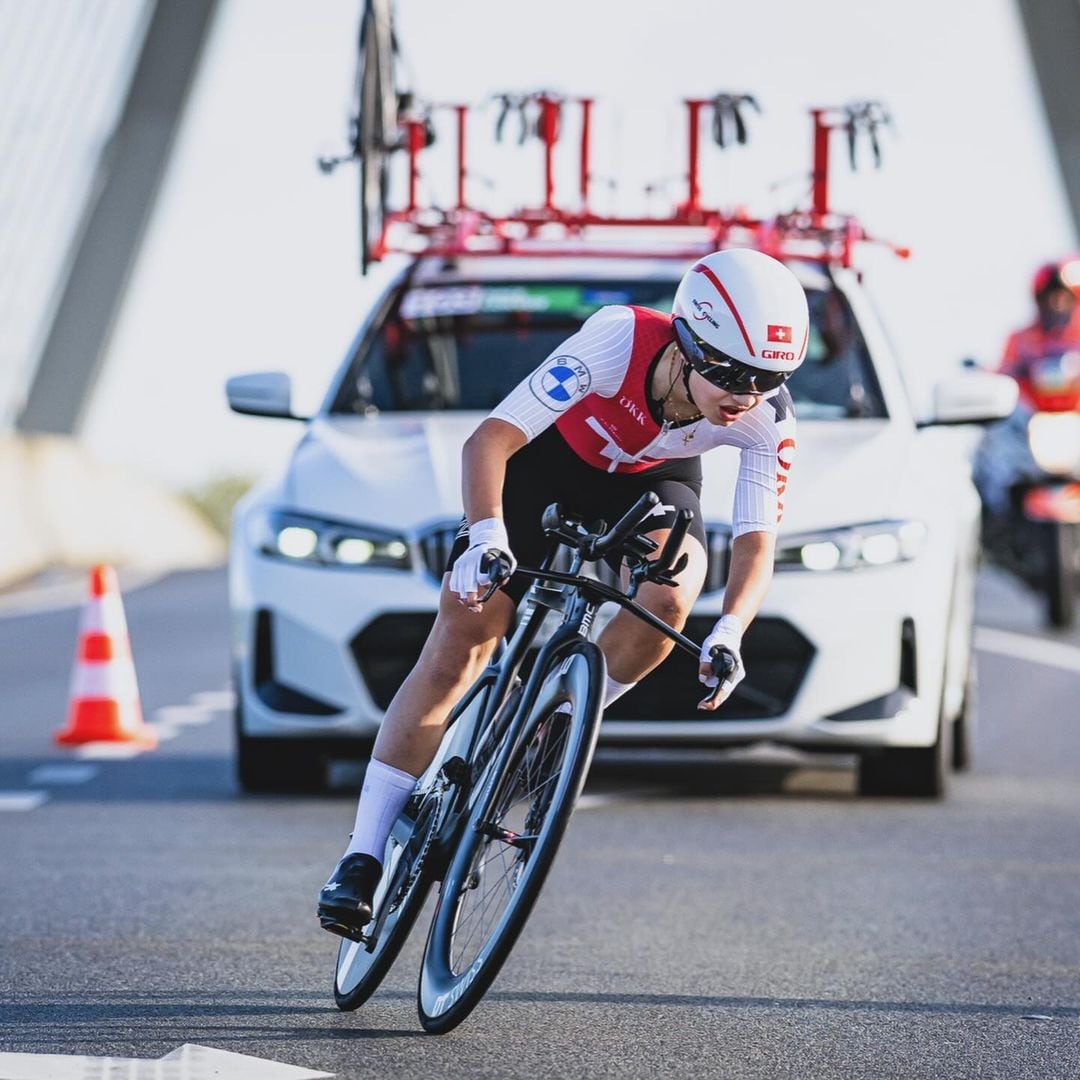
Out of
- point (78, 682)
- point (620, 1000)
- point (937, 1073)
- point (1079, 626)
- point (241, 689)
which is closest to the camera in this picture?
point (937, 1073)

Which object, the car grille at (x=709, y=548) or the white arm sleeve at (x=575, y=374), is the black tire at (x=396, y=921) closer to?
the white arm sleeve at (x=575, y=374)

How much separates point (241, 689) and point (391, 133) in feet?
7.77

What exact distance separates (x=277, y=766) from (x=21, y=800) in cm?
89

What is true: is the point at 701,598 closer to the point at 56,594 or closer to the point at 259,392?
the point at 259,392

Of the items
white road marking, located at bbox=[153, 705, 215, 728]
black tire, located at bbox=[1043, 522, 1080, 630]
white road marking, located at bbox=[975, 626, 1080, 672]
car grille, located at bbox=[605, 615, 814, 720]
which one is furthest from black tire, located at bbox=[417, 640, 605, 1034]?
black tire, located at bbox=[1043, 522, 1080, 630]

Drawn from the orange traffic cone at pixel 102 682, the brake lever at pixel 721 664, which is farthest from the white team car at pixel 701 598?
the brake lever at pixel 721 664

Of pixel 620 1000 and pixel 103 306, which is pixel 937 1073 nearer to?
pixel 620 1000

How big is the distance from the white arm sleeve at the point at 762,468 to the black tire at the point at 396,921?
2.92ft

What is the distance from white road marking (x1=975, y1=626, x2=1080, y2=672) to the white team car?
653 cm

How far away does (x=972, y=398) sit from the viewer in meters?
9.92

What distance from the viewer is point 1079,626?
19.2 m

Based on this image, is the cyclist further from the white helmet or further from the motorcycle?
the motorcycle

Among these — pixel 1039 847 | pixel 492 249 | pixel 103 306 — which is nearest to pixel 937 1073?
pixel 1039 847

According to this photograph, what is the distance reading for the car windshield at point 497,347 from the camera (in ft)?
33.6
